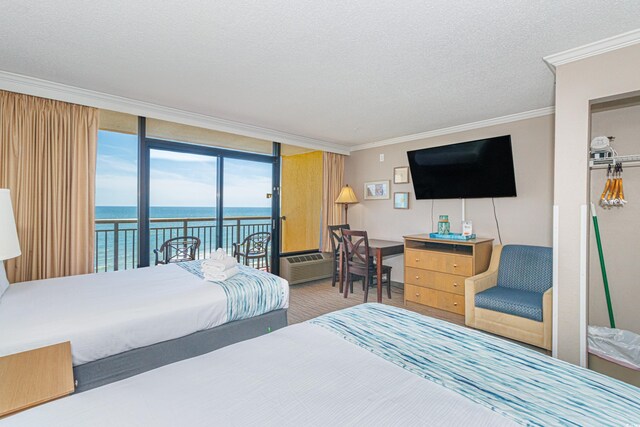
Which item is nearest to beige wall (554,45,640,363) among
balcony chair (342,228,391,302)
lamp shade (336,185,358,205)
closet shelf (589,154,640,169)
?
closet shelf (589,154,640,169)

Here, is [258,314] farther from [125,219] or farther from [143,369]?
[125,219]

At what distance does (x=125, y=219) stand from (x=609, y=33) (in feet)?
16.1

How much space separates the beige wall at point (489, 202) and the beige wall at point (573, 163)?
142cm

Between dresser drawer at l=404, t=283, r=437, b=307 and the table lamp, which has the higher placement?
the table lamp

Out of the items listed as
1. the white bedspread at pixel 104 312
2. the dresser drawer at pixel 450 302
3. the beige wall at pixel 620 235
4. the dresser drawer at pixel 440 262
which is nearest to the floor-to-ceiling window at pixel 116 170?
the white bedspread at pixel 104 312

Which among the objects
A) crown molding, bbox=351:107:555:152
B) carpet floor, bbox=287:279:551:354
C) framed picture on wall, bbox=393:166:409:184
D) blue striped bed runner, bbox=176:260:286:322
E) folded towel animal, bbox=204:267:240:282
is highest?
crown molding, bbox=351:107:555:152

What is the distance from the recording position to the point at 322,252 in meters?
5.36

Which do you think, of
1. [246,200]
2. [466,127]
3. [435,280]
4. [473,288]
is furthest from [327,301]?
[466,127]

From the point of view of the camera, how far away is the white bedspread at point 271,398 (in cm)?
86

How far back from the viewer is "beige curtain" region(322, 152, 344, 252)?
5.32 m

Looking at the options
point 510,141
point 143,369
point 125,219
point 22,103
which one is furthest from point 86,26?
point 510,141

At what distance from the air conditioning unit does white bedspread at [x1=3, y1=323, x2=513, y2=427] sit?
3535 mm

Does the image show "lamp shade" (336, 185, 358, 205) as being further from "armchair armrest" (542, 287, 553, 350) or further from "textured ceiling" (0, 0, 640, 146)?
"armchair armrest" (542, 287, 553, 350)

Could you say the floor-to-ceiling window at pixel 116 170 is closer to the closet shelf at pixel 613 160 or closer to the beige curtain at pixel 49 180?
the beige curtain at pixel 49 180
